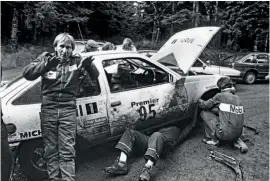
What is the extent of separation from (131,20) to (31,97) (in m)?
26.1

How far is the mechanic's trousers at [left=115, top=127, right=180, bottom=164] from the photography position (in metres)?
3.71

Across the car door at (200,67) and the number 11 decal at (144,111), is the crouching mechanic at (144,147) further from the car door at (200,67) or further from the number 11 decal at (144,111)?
the car door at (200,67)

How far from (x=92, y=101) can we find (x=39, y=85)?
728 mm

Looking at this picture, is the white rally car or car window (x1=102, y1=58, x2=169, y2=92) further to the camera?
car window (x1=102, y1=58, x2=169, y2=92)

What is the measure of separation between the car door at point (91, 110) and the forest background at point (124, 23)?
1177cm

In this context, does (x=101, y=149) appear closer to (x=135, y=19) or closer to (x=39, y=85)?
(x=39, y=85)

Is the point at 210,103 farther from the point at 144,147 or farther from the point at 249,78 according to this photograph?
the point at 249,78

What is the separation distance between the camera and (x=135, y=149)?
4320 millimetres

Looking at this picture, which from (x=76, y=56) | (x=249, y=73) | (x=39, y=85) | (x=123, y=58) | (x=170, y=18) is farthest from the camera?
(x=170, y=18)

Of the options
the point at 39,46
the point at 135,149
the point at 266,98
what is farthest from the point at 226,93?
the point at 39,46

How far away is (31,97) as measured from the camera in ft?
11.5

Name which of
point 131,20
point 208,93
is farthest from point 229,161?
point 131,20

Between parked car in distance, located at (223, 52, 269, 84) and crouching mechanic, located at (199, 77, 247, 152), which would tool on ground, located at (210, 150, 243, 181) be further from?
parked car in distance, located at (223, 52, 269, 84)

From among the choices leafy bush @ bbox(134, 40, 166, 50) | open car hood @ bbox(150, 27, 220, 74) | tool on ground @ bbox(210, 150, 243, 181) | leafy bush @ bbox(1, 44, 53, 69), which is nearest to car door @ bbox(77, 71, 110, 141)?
open car hood @ bbox(150, 27, 220, 74)
